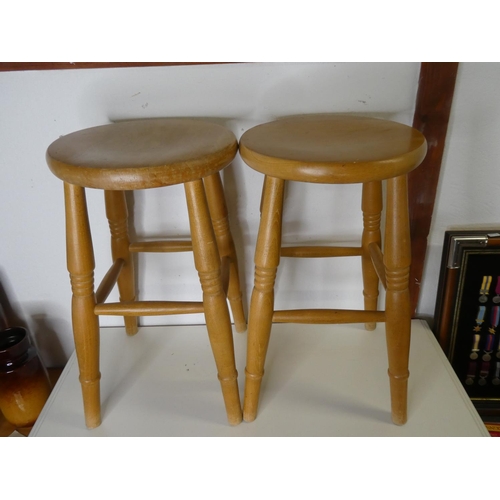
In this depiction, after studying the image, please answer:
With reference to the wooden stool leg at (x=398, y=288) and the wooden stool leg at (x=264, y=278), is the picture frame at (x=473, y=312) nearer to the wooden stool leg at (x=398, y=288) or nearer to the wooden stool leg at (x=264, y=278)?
the wooden stool leg at (x=398, y=288)

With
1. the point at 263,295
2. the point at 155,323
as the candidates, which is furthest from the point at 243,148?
the point at 155,323

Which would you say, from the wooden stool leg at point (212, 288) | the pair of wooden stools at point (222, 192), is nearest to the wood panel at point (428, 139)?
the pair of wooden stools at point (222, 192)

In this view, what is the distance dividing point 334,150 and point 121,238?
57cm

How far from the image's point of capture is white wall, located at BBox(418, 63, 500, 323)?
0.98m

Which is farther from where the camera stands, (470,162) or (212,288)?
(470,162)

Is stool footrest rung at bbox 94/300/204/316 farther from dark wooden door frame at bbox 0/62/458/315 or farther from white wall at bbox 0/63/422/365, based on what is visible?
dark wooden door frame at bbox 0/62/458/315

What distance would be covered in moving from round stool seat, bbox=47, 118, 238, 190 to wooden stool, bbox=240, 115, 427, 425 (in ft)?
0.22

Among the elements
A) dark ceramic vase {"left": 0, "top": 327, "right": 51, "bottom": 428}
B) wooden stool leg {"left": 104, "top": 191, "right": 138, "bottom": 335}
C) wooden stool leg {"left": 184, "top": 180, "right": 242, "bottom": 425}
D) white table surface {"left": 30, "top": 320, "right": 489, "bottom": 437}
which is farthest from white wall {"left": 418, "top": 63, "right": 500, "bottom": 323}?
dark ceramic vase {"left": 0, "top": 327, "right": 51, "bottom": 428}

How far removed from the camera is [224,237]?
1.06 metres

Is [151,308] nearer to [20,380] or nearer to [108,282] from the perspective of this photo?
[108,282]

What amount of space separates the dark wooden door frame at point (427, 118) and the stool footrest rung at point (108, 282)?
43 centimetres

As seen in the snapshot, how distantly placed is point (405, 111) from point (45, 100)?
0.78 m

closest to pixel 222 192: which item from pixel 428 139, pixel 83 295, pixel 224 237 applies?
pixel 224 237

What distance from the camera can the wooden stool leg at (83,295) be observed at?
825mm
